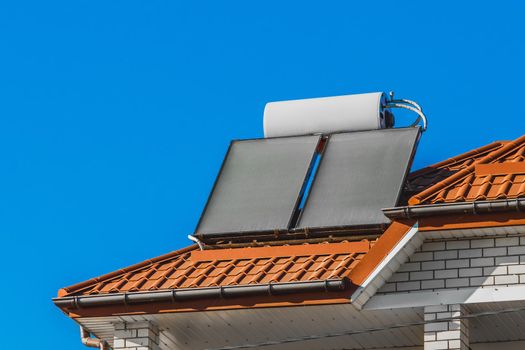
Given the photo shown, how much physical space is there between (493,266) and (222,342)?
4.16 meters

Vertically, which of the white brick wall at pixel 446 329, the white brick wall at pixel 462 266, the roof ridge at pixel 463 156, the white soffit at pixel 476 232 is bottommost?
the white brick wall at pixel 446 329

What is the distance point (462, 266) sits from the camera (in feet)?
70.6

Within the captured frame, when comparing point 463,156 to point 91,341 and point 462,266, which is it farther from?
point 91,341

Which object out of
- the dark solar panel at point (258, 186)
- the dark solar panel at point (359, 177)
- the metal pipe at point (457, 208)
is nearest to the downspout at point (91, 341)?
the dark solar panel at point (258, 186)

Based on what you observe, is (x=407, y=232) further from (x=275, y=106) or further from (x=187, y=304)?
(x=275, y=106)

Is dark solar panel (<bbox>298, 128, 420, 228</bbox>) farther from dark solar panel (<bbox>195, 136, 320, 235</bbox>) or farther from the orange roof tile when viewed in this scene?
the orange roof tile

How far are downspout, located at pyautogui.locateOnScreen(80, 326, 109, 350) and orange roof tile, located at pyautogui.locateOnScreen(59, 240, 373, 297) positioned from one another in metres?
0.94

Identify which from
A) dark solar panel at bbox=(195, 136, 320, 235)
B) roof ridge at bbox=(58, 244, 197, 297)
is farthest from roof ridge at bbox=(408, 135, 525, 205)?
roof ridge at bbox=(58, 244, 197, 297)

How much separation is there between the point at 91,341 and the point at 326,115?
206 inches

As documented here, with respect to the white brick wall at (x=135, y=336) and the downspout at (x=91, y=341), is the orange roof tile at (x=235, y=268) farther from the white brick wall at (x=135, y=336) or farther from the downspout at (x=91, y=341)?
the downspout at (x=91, y=341)

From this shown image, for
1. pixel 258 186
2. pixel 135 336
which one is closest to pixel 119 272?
pixel 135 336

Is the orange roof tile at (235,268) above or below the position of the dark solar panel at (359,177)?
below

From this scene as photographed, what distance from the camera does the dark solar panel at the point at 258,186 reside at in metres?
24.0

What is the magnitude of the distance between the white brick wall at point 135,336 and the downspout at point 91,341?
3.24ft
